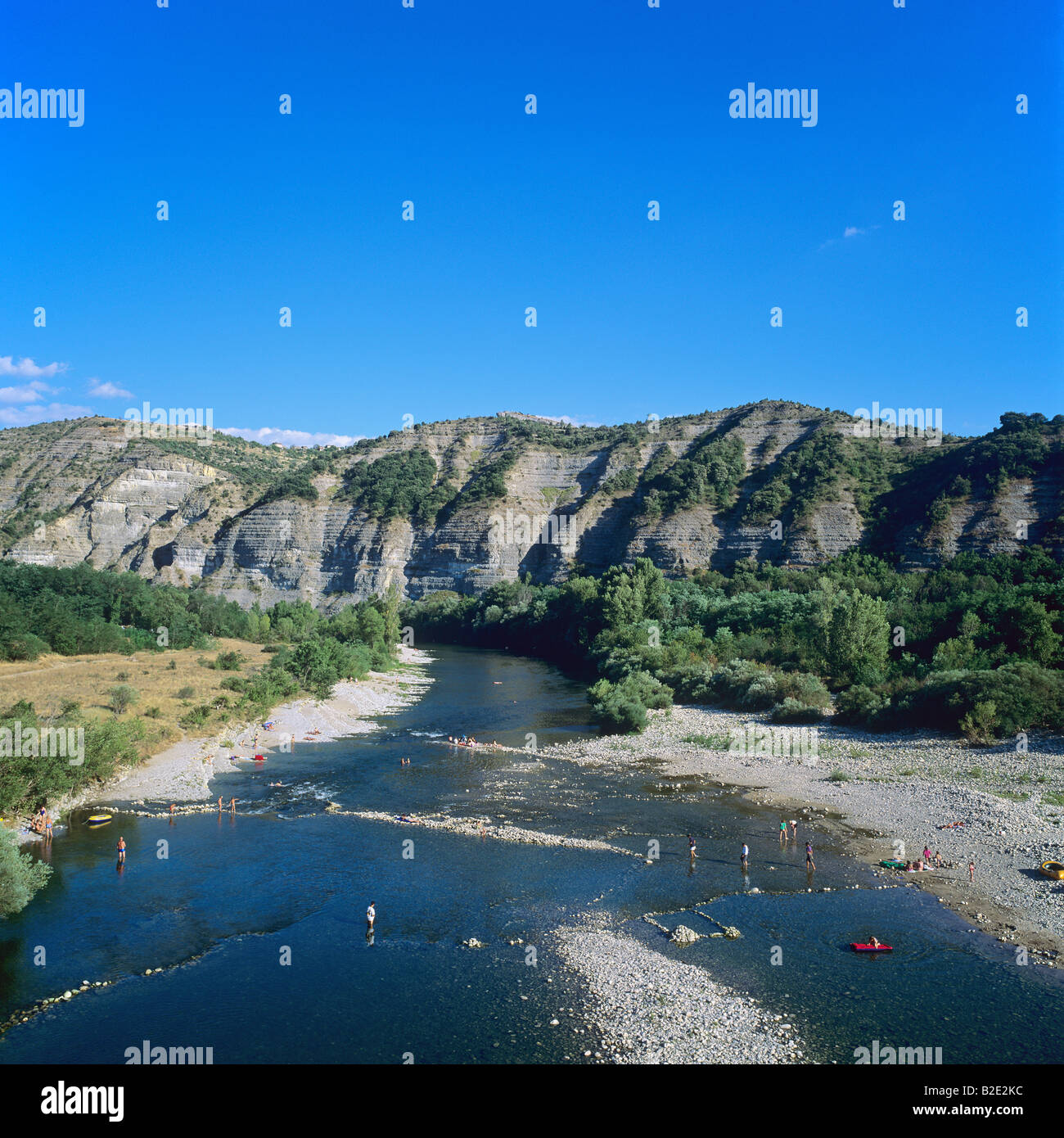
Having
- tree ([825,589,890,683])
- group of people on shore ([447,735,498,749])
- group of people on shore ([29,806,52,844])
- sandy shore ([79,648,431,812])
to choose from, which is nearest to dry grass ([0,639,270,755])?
sandy shore ([79,648,431,812])

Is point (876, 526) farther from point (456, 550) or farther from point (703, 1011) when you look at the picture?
point (703, 1011)

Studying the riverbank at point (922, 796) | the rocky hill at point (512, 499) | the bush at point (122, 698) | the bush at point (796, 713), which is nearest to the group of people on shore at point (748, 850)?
the riverbank at point (922, 796)

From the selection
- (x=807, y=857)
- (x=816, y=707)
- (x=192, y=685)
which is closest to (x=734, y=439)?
(x=816, y=707)

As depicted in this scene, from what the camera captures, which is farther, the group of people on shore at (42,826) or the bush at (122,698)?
the bush at (122,698)

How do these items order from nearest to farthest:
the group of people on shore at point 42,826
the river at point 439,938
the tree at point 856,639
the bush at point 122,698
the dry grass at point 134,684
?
the river at point 439,938 → the group of people on shore at point 42,826 → the dry grass at point 134,684 → the bush at point 122,698 → the tree at point 856,639

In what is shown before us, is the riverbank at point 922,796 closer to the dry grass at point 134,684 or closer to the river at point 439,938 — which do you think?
the river at point 439,938

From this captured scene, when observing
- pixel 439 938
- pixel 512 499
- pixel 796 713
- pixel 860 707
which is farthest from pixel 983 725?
pixel 512 499
